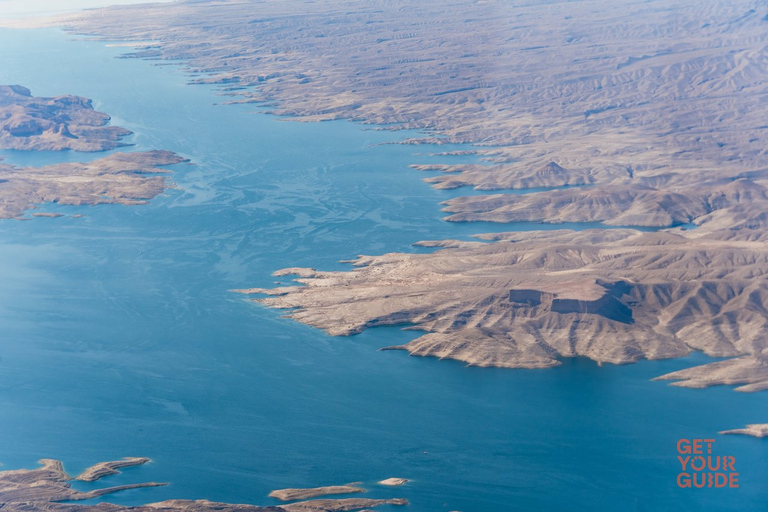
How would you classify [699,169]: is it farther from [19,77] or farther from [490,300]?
[19,77]

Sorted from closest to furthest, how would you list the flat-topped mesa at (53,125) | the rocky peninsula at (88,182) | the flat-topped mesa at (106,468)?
the flat-topped mesa at (106,468) < the rocky peninsula at (88,182) < the flat-topped mesa at (53,125)

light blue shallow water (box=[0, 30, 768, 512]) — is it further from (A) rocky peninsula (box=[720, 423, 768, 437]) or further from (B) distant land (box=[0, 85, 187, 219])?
(B) distant land (box=[0, 85, 187, 219])

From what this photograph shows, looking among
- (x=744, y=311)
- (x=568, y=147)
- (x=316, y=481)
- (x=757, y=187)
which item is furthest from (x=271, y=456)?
(x=568, y=147)

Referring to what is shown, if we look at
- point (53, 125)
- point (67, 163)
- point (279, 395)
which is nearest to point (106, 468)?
point (279, 395)

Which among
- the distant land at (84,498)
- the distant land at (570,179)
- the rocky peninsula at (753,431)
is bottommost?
the rocky peninsula at (753,431)

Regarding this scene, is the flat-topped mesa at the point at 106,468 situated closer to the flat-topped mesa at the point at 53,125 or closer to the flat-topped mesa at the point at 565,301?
the flat-topped mesa at the point at 565,301

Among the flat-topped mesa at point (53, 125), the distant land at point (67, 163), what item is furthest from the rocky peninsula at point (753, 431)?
the flat-topped mesa at point (53, 125)

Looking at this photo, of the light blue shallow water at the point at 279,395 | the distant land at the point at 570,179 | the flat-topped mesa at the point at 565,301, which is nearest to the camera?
the light blue shallow water at the point at 279,395
